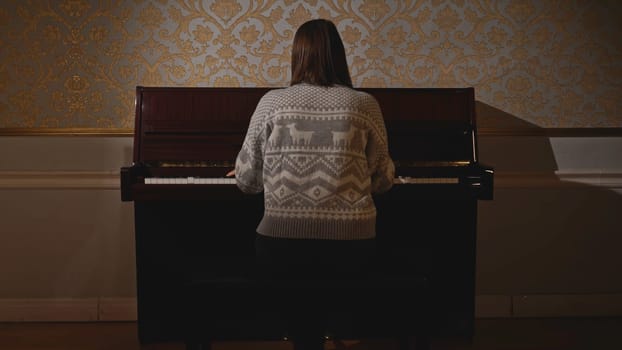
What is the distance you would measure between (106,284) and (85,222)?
1.06 ft

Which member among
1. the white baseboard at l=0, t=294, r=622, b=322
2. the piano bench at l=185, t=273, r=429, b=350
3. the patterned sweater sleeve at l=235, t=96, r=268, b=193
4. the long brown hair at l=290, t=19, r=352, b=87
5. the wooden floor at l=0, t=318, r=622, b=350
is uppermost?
the long brown hair at l=290, t=19, r=352, b=87

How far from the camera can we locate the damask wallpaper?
3090mm

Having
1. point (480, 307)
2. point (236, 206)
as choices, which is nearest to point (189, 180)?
point (236, 206)

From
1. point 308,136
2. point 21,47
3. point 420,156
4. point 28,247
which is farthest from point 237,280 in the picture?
point 21,47

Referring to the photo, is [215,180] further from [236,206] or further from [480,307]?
[480,307]

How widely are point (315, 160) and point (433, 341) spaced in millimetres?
1460

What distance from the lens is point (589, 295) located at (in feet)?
10.8

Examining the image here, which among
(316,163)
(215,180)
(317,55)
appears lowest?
(215,180)

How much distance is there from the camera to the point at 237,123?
8.95 feet

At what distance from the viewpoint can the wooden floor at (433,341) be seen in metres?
2.83

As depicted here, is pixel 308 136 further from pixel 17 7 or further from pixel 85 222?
pixel 17 7

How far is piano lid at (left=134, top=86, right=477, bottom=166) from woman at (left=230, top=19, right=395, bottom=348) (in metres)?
0.82

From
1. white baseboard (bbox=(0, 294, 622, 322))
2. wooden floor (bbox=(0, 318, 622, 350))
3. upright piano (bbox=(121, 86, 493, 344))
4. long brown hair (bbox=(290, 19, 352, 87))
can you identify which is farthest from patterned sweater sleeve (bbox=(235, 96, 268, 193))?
white baseboard (bbox=(0, 294, 622, 322))

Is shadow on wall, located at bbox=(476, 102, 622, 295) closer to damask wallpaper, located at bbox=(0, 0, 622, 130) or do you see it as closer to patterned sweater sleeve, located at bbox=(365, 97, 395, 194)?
damask wallpaper, located at bbox=(0, 0, 622, 130)
